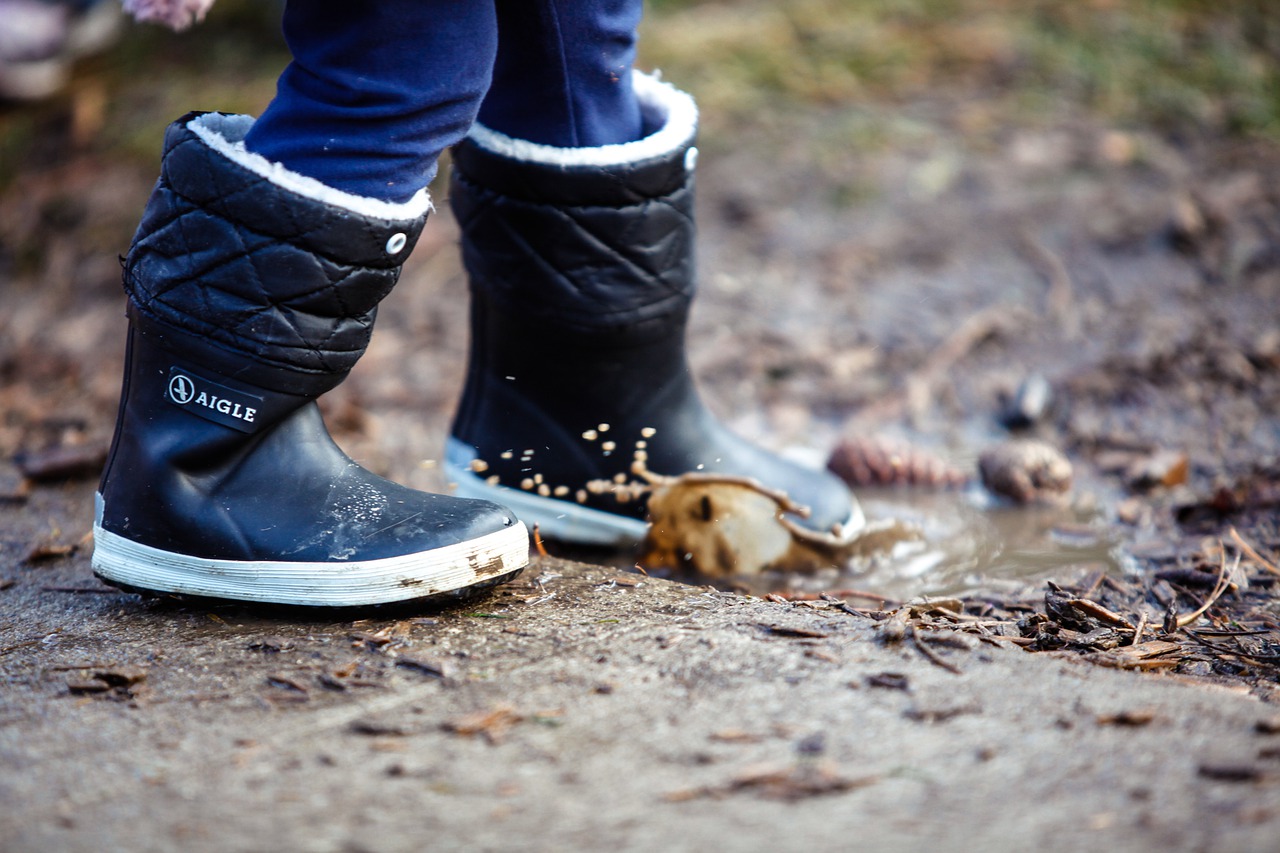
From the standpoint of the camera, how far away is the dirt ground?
90 centimetres

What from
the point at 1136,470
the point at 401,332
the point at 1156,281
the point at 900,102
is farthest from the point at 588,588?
the point at 900,102

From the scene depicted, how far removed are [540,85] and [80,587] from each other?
3.10 feet

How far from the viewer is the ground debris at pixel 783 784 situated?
0.91 metres

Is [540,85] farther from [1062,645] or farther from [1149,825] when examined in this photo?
[1149,825]

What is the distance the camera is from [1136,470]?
212 cm

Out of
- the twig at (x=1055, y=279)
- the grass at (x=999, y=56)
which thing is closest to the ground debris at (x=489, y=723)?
the twig at (x=1055, y=279)

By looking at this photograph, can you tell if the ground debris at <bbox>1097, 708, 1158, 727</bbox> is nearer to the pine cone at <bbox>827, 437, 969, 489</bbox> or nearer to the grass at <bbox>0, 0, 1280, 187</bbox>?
the pine cone at <bbox>827, 437, 969, 489</bbox>

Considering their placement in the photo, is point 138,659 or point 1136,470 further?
point 1136,470

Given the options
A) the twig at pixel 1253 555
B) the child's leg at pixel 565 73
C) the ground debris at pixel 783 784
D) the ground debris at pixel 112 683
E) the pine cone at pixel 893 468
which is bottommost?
the pine cone at pixel 893 468

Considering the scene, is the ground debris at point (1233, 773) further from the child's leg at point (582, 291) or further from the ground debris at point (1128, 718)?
the child's leg at point (582, 291)

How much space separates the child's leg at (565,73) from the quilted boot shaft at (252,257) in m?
0.29

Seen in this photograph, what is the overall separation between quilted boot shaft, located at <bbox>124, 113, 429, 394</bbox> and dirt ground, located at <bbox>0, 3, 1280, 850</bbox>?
0.34 m

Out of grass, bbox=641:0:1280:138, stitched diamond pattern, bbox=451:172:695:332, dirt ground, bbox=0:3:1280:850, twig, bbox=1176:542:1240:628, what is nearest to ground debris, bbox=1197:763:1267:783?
dirt ground, bbox=0:3:1280:850

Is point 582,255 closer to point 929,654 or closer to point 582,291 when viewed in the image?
point 582,291
